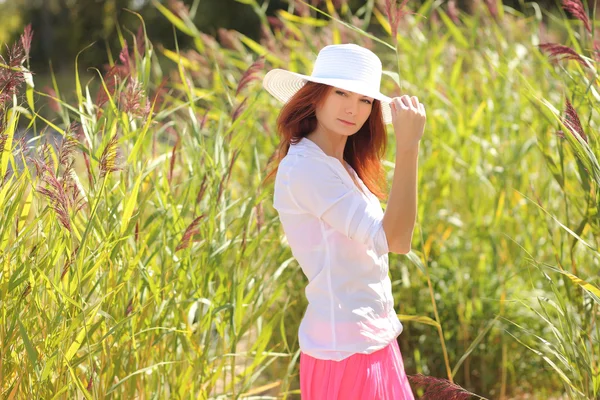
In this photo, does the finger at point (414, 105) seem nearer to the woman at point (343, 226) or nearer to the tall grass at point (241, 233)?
the woman at point (343, 226)

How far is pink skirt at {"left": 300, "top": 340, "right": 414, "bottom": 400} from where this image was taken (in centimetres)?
181

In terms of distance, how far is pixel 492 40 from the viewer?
429 cm

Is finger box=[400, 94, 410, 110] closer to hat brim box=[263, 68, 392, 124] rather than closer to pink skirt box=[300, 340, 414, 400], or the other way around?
hat brim box=[263, 68, 392, 124]

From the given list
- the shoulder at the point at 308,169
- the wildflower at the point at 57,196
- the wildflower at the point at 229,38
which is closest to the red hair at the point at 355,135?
the shoulder at the point at 308,169

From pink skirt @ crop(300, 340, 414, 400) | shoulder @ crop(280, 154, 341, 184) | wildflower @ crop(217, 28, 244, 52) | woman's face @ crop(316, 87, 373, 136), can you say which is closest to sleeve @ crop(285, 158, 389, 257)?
shoulder @ crop(280, 154, 341, 184)

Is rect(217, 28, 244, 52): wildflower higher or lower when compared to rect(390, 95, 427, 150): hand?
lower

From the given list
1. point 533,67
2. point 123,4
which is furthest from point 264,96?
point 123,4

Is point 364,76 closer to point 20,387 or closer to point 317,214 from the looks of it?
point 317,214

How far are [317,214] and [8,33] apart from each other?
861 inches

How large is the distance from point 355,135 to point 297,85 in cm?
18

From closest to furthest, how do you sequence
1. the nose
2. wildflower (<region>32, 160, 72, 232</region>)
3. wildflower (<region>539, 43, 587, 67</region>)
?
wildflower (<region>32, 160, 72, 232</region>) < the nose < wildflower (<region>539, 43, 587, 67</region>)

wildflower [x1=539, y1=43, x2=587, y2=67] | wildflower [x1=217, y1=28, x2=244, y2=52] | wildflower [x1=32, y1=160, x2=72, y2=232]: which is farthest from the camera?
wildflower [x1=217, y1=28, x2=244, y2=52]

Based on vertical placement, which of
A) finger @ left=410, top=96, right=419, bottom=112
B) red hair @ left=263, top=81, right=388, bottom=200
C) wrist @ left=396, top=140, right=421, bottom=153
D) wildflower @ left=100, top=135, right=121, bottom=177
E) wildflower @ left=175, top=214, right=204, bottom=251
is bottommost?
wildflower @ left=175, top=214, right=204, bottom=251

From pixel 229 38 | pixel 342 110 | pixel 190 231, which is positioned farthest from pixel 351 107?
pixel 229 38
